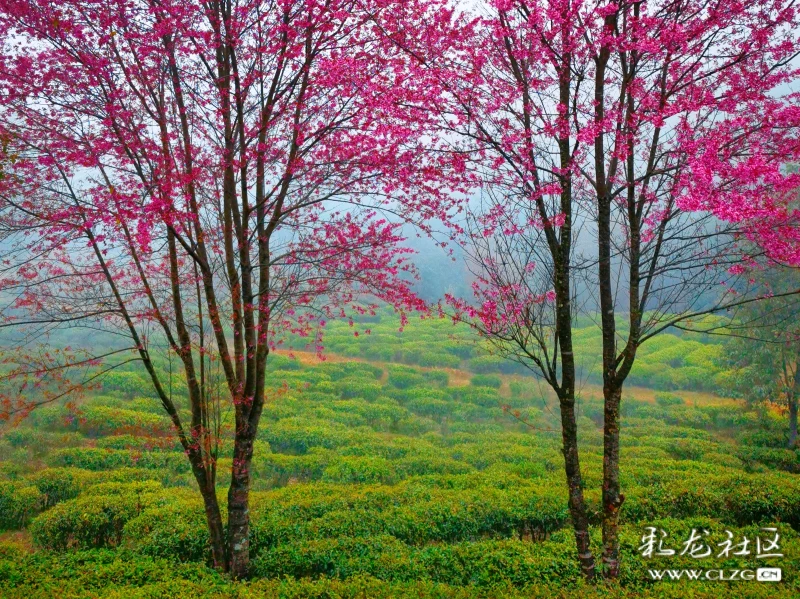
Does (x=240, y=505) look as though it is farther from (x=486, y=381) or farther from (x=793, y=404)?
(x=486, y=381)

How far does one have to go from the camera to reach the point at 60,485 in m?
10.6

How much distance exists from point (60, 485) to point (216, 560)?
716cm

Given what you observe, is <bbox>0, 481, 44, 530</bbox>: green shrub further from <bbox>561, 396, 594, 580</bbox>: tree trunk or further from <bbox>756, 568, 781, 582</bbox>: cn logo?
<bbox>756, 568, 781, 582</bbox>: cn logo

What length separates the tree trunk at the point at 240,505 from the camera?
5.39 m

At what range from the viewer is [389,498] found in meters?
9.37

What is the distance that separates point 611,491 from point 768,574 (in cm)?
270

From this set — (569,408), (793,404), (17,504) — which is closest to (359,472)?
(17,504)

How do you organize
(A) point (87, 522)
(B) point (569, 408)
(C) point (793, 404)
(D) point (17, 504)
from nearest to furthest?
(B) point (569, 408) < (A) point (87, 522) < (D) point (17, 504) < (C) point (793, 404)

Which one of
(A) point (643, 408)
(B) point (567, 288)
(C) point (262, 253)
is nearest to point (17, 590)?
(C) point (262, 253)

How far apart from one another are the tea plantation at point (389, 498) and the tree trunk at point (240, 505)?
0.25m

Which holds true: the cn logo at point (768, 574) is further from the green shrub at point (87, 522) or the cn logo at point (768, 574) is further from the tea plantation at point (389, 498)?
the green shrub at point (87, 522)

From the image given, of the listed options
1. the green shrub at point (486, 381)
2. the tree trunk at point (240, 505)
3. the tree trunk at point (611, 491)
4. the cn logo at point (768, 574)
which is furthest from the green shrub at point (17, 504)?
the green shrub at point (486, 381)

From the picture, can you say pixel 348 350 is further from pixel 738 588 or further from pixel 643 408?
pixel 738 588

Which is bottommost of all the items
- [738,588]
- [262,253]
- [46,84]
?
[738,588]
